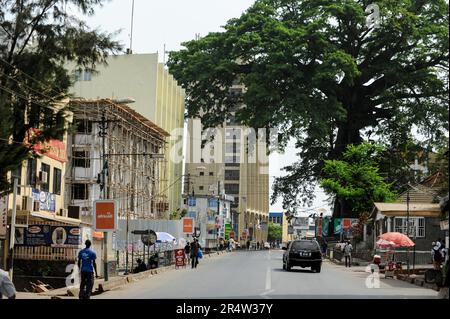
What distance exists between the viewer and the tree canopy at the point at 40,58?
24.9m

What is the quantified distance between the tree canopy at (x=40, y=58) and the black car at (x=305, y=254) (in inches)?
571

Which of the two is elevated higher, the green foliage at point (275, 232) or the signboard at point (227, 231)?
the signboard at point (227, 231)

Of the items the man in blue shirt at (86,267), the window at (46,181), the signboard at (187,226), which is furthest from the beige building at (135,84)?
the man in blue shirt at (86,267)

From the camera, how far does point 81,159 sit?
60.9 meters

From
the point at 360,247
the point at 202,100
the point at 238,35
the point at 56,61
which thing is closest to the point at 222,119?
the point at 202,100

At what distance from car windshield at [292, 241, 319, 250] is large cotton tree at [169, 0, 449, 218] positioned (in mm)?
22713

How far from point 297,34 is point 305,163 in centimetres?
1714

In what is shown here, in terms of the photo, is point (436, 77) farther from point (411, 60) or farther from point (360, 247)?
point (360, 247)

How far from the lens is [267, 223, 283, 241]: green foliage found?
188250 millimetres

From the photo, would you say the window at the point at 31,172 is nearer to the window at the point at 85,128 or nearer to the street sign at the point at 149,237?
the street sign at the point at 149,237

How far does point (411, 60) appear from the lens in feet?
198

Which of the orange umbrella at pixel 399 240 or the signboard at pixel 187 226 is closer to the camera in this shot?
the orange umbrella at pixel 399 240

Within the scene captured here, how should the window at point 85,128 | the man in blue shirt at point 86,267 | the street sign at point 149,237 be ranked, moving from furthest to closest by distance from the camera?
the window at point 85,128
the street sign at point 149,237
the man in blue shirt at point 86,267

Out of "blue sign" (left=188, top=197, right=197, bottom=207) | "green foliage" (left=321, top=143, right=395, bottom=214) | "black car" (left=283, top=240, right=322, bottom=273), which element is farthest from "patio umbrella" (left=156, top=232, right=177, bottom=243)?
"blue sign" (left=188, top=197, right=197, bottom=207)
